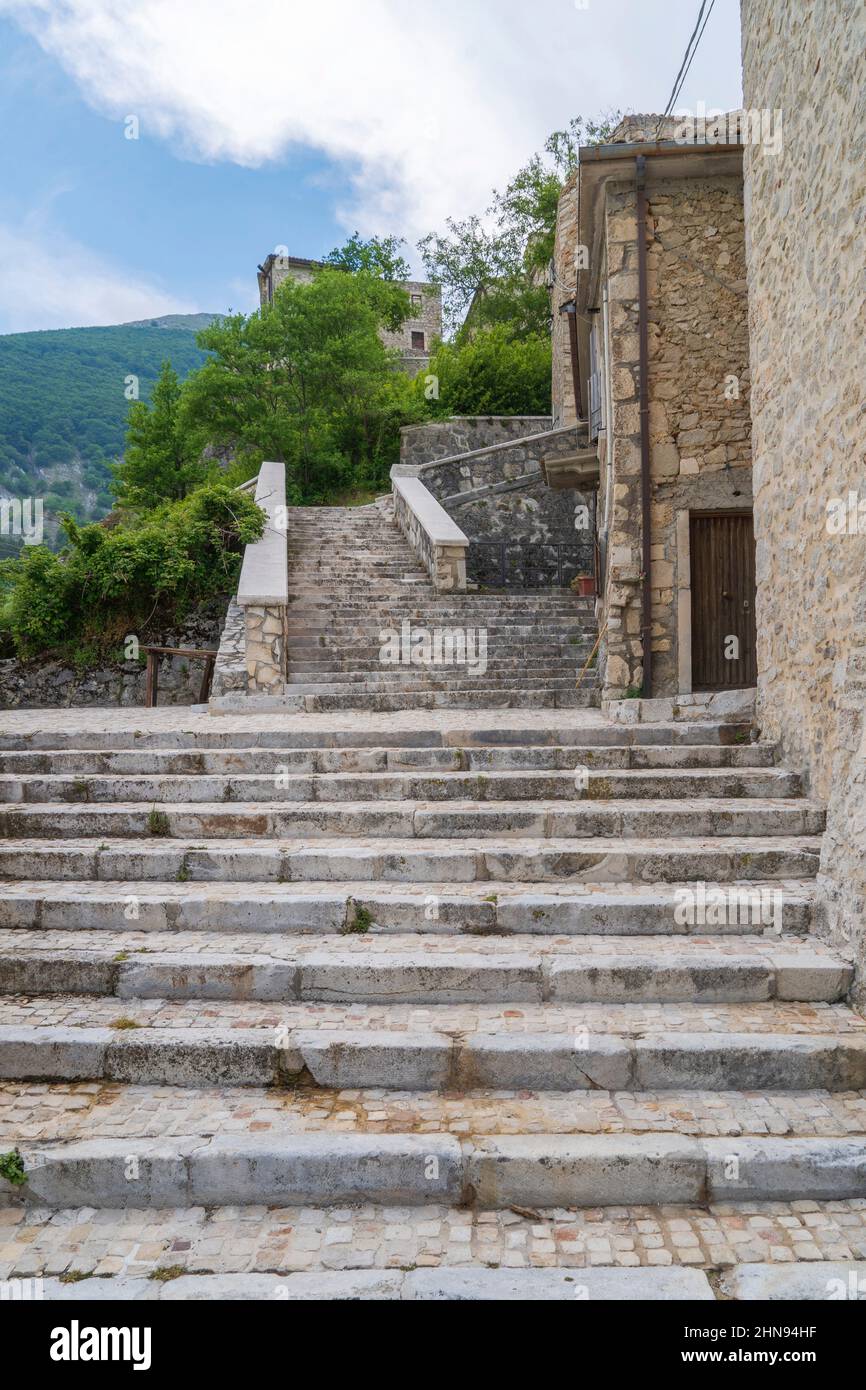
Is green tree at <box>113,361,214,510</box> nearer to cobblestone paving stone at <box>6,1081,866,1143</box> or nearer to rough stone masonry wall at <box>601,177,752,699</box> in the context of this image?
rough stone masonry wall at <box>601,177,752,699</box>

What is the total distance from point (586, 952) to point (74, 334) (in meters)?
83.7

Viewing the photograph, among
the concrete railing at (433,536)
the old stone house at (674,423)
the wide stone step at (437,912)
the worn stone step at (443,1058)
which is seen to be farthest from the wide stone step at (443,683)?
the worn stone step at (443,1058)

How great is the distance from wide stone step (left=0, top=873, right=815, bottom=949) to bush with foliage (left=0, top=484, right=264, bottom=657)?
783 centimetres

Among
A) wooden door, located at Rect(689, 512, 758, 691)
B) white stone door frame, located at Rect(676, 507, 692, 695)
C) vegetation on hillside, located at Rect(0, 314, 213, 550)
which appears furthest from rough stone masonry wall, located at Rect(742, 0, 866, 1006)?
vegetation on hillside, located at Rect(0, 314, 213, 550)

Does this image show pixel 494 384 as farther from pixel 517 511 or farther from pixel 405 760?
pixel 405 760

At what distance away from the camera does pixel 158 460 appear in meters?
22.4

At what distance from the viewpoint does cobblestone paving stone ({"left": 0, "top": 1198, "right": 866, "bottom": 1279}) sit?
2629mm

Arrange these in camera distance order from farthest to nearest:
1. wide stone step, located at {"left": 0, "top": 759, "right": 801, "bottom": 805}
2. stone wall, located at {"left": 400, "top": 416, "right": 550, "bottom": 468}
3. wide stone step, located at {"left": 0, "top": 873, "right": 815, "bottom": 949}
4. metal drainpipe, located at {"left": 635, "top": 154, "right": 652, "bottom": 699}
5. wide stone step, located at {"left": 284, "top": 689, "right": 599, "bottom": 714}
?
stone wall, located at {"left": 400, "top": 416, "right": 550, "bottom": 468}, metal drainpipe, located at {"left": 635, "top": 154, "right": 652, "bottom": 699}, wide stone step, located at {"left": 284, "top": 689, "right": 599, "bottom": 714}, wide stone step, located at {"left": 0, "top": 759, "right": 801, "bottom": 805}, wide stone step, located at {"left": 0, "top": 873, "right": 815, "bottom": 949}

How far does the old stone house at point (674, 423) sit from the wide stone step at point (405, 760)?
294 centimetres

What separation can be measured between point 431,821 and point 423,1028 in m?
1.65

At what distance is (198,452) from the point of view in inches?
848

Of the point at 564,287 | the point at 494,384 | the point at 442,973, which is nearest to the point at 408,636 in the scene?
the point at 442,973

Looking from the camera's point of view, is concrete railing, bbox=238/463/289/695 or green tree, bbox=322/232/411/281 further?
green tree, bbox=322/232/411/281

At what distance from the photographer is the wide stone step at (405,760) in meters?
5.83
